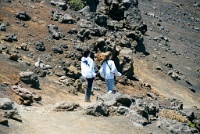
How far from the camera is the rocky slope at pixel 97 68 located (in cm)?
1189

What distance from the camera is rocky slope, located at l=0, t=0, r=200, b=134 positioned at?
468 inches

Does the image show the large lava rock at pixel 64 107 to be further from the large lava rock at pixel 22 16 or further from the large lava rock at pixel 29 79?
the large lava rock at pixel 22 16

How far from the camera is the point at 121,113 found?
41.6 feet

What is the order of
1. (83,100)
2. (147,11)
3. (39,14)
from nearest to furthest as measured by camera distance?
(83,100)
(39,14)
(147,11)

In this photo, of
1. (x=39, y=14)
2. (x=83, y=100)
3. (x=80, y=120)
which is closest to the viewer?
(x=80, y=120)

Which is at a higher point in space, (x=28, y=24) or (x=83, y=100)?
(x=28, y=24)

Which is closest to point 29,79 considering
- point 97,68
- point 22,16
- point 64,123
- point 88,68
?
point 88,68

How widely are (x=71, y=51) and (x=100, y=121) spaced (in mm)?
10598

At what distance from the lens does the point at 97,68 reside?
21734mm

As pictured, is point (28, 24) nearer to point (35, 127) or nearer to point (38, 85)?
point (38, 85)

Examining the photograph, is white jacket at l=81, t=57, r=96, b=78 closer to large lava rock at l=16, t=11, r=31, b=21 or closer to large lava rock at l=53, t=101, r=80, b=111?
large lava rock at l=53, t=101, r=80, b=111

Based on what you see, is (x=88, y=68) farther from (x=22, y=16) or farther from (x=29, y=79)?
(x=22, y=16)

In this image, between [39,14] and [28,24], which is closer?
[28,24]

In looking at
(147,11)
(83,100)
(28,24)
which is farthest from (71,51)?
(147,11)
